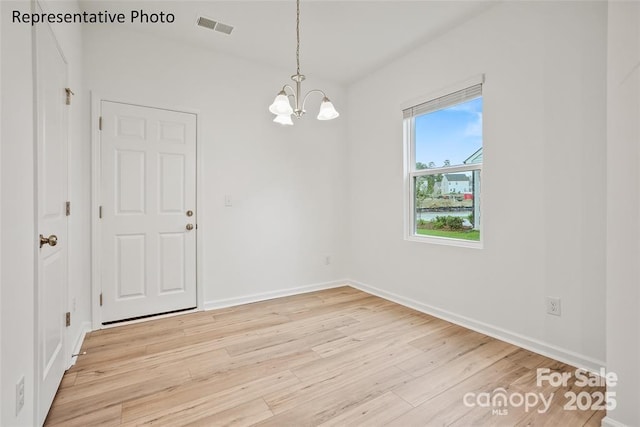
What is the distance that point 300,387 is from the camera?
75.5 inches

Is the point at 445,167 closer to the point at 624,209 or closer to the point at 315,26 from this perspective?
the point at 624,209

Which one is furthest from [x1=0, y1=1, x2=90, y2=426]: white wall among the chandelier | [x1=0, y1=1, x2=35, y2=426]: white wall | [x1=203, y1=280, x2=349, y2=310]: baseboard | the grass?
the grass

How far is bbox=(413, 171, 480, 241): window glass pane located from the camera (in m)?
2.89

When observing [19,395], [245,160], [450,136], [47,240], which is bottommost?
[19,395]

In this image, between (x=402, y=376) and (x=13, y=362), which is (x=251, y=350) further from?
(x=13, y=362)

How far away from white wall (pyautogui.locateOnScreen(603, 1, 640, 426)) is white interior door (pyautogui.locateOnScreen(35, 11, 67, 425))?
9.33 ft

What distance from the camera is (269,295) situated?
3754 millimetres

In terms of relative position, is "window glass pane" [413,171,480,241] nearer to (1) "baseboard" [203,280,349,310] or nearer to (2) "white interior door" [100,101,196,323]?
(1) "baseboard" [203,280,349,310]

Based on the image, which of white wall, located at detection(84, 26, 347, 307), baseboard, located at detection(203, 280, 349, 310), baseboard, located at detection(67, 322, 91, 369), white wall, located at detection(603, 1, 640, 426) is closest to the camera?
white wall, located at detection(603, 1, 640, 426)

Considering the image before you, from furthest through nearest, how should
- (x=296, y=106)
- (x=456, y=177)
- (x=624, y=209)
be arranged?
(x=456, y=177) → (x=296, y=106) → (x=624, y=209)

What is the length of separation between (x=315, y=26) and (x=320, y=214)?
2.20 m

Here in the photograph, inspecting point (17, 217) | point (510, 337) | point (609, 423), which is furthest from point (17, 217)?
point (510, 337)

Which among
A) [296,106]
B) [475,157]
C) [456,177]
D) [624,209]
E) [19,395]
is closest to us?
[19,395]

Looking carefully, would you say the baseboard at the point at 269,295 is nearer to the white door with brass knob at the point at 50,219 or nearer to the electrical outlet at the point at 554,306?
the white door with brass knob at the point at 50,219
